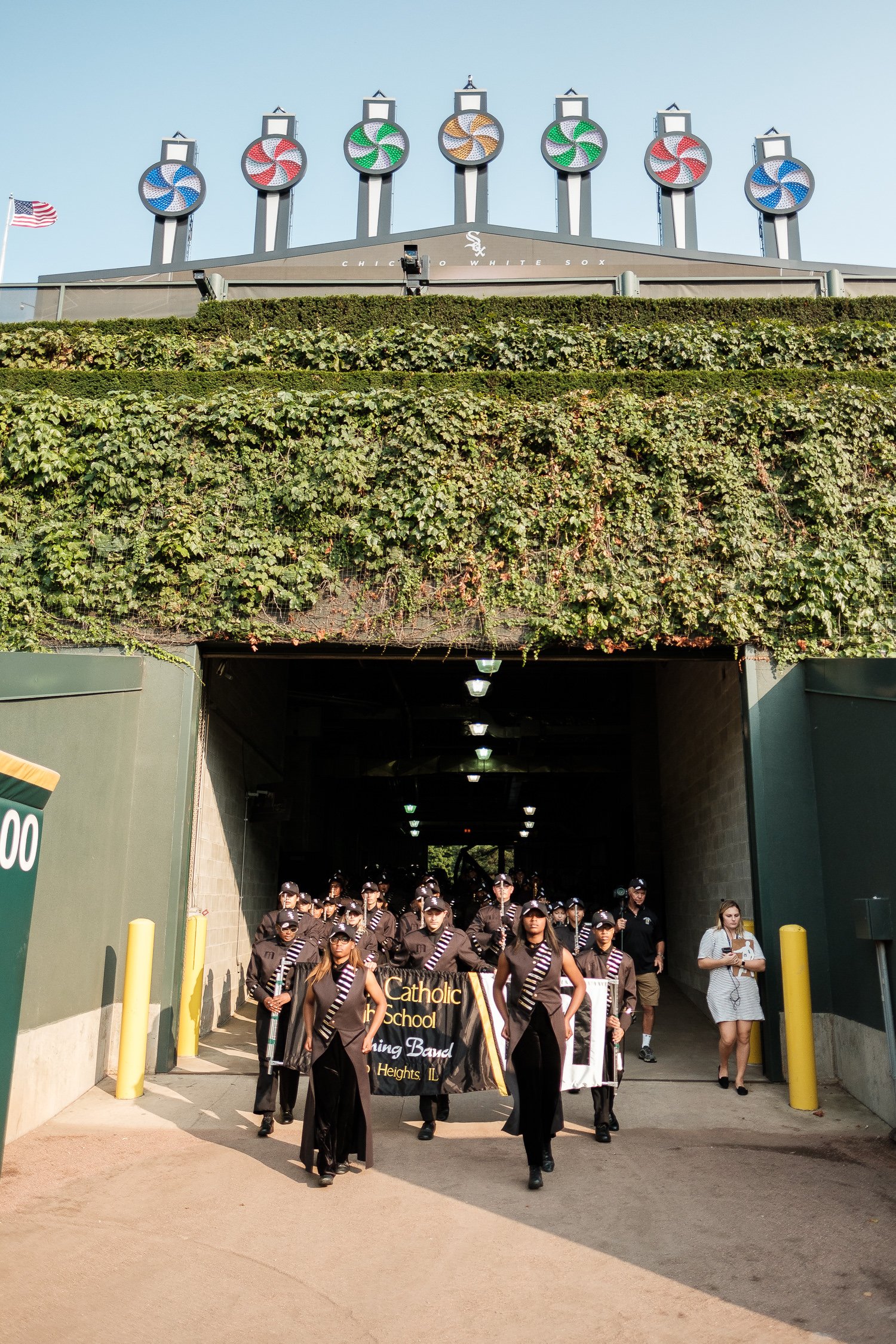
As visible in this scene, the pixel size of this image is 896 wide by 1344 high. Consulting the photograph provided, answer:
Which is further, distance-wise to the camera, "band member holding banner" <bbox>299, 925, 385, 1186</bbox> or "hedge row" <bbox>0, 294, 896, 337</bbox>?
"hedge row" <bbox>0, 294, 896, 337</bbox>

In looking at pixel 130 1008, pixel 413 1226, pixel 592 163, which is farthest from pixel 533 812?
pixel 413 1226

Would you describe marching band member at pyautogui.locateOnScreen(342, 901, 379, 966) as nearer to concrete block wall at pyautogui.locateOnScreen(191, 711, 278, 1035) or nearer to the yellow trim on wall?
concrete block wall at pyautogui.locateOnScreen(191, 711, 278, 1035)

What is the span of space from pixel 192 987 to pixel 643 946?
5029 mm

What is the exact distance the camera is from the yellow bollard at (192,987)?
10.4 meters

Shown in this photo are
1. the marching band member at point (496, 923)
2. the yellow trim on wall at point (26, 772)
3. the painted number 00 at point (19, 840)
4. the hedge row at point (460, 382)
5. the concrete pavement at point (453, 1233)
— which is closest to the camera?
the painted number 00 at point (19, 840)

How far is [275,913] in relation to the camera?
344 inches

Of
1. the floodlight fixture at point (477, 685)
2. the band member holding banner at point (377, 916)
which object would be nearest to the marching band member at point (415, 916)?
the band member holding banner at point (377, 916)

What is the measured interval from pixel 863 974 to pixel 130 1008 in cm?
654

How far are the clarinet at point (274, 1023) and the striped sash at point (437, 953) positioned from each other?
4.25 feet

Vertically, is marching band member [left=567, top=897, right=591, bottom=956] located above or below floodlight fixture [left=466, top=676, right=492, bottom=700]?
below

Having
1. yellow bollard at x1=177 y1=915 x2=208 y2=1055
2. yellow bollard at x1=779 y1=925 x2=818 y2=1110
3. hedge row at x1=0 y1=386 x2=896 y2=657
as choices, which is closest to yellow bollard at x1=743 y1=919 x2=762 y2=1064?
yellow bollard at x1=779 y1=925 x2=818 y2=1110

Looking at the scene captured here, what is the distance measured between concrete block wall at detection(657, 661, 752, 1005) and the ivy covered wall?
1.71 meters

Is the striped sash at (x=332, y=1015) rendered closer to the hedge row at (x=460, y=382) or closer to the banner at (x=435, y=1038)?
the banner at (x=435, y=1038)

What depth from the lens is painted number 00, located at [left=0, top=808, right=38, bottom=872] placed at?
3.59 metres
